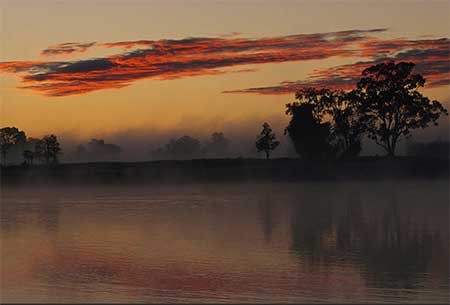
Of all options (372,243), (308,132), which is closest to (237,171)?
(308,132)

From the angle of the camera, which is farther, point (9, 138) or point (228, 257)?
point (9, 138)

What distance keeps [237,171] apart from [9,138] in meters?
20.1

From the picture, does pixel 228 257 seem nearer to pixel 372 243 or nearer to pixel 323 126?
pixel 372 243

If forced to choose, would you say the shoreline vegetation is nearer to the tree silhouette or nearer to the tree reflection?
the tree silhouette

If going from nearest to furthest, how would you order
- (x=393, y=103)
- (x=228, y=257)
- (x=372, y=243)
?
(x=228, y=257) → (x=372, y=243) → (x=393, y=103)

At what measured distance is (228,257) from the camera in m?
21.3

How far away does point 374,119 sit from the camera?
74.2m

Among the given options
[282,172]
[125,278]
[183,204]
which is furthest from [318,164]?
[125,278]

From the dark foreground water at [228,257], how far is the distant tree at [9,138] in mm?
40305

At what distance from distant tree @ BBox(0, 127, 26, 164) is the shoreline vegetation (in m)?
2.49

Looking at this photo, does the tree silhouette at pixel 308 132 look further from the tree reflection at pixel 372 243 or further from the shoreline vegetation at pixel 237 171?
the tree reflection at pixel 372 243

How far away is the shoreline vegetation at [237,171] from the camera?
73625 millimetres

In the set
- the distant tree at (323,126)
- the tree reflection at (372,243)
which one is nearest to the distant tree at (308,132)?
the distant tree at (323,126)

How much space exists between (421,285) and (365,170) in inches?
2264
